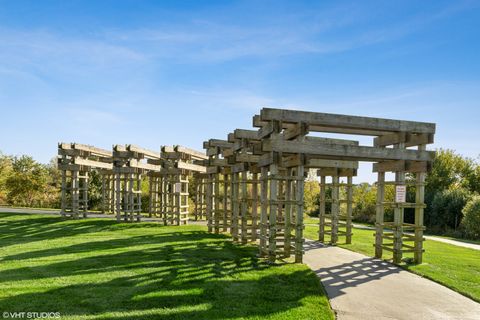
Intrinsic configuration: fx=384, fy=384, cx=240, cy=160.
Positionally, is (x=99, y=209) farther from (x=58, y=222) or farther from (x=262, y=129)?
(x=262, y=129)

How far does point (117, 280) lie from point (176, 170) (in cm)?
1424

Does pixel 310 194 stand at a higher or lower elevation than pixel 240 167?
lower

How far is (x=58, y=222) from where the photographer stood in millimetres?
21594

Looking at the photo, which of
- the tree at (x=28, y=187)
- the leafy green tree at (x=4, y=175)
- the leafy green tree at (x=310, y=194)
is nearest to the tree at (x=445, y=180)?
the leafy green tree at (x=310, y=194)

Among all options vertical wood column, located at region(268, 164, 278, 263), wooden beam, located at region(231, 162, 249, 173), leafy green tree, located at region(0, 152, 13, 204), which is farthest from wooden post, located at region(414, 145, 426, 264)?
leafy green tree, located at region(0, 152, 13, 204)

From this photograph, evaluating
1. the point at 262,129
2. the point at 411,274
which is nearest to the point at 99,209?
the point at 262,129

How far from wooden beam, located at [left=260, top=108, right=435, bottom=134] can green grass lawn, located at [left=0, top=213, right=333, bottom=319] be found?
13.6 feet

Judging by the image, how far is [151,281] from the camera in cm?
880

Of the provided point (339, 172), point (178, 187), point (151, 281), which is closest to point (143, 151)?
point (178, 187)

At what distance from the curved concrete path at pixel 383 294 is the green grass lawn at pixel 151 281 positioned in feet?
1.66

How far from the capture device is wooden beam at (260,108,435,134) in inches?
422

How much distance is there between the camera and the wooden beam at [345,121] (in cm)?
1071

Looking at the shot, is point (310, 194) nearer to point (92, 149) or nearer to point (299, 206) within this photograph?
point (92, 149)

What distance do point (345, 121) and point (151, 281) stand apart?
6.83 metres
